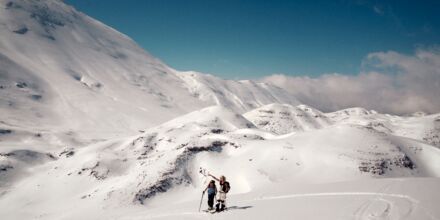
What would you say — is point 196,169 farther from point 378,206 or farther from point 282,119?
point 282,119

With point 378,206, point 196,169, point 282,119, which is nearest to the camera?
point 378,206

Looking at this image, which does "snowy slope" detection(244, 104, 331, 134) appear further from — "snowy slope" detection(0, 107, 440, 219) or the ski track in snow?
the ski track in snow

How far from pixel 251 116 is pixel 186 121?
93.9 metres

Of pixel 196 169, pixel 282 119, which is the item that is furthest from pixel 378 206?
pixel 282 119

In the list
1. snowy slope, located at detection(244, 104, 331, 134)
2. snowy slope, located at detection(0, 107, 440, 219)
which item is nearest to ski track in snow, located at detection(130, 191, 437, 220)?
snowy slope, located at detection(0, 107, 440, 219)

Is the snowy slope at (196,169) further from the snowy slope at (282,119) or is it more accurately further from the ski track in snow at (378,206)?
the snowy slope at (282,119)

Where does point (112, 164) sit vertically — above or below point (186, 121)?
below

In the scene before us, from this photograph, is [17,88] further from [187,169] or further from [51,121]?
[187,169]

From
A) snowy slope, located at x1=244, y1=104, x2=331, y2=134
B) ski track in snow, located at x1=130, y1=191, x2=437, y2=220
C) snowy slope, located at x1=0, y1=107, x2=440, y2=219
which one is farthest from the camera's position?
snowy slope, located at x1=244, y1=104, x2=331, y2=134

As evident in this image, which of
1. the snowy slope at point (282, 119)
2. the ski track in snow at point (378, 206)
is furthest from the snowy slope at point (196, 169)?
the snowy slope at point (282, 119)

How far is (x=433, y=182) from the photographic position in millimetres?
21312

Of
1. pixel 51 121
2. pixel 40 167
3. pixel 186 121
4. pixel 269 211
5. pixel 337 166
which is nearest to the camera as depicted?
pixel 269 211

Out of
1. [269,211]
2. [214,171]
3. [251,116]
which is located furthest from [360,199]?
[251,116]

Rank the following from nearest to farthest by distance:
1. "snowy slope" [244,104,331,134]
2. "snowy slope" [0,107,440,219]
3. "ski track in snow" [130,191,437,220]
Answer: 1. "ski track in snow" [130,191,437,220]
2. "snowy slope" [0,107,440,219]
3. "snowy slope" [244,104,331,134]
